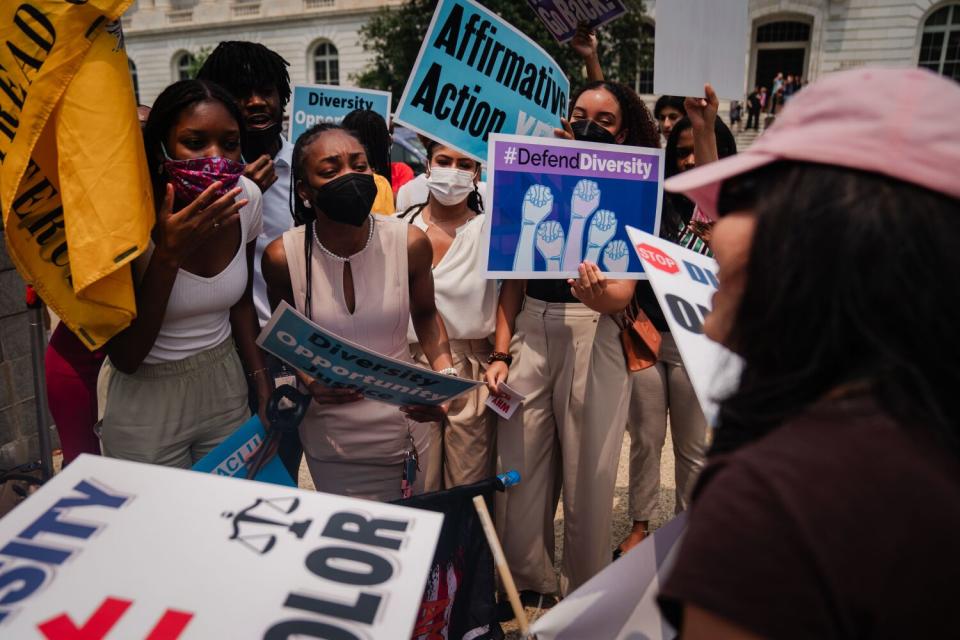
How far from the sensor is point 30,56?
168cm

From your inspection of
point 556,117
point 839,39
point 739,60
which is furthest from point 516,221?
point 839,39

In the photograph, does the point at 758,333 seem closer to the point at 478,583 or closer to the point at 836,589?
the point at 836,589

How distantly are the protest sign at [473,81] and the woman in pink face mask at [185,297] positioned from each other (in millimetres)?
824

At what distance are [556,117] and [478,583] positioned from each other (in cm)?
199

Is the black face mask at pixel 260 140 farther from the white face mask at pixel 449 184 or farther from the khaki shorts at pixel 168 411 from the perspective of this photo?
the khaki shorts at pixel 168 411

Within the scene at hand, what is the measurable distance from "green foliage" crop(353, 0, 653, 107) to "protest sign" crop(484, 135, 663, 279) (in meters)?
17.9

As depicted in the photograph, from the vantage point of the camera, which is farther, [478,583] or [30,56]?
[478,583]

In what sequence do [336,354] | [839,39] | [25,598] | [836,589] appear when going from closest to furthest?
[836,589] < [25,598] < [336,354] < [839,39]

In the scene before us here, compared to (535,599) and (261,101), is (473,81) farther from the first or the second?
(535,599)

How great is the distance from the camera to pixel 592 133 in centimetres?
264

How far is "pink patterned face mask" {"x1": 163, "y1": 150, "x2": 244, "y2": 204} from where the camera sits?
6.45ft

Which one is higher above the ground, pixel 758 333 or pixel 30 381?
pixel 758 333

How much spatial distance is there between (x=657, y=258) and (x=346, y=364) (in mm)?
917

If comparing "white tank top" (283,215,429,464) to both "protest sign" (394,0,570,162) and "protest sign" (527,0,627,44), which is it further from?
"protest sign" (527,0,627,44)
